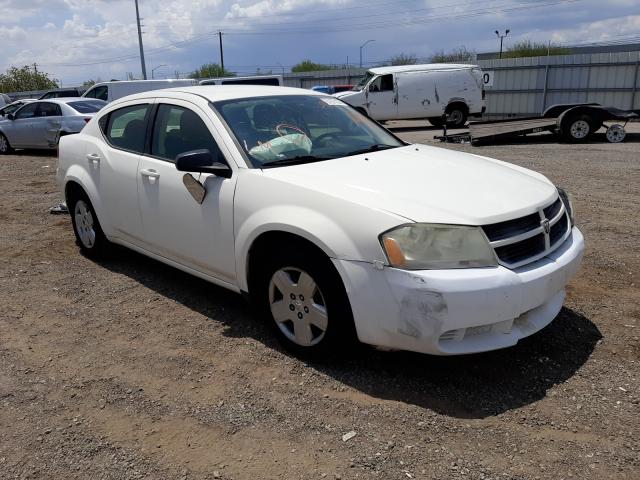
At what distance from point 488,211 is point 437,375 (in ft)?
3.39

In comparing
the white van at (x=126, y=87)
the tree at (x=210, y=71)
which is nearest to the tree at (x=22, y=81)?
the tree at (x=210, y=71)

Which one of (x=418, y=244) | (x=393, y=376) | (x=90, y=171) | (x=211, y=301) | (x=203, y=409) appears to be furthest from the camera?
(x=90, y=171)

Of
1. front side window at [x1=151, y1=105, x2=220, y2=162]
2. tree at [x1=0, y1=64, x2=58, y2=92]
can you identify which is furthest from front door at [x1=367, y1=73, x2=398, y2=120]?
tree at [x1=0, y1=64, x2=58, y2=92]

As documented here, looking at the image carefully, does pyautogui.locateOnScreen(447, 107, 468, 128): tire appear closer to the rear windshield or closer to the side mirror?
the rear windshield

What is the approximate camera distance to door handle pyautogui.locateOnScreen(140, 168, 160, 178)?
4234mm

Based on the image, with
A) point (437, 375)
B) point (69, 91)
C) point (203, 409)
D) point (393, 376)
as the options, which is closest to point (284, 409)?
point (203, 409)

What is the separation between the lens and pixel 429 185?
3289 millimetres

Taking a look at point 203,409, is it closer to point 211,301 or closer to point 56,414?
point 56,414

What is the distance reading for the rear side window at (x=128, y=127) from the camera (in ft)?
15.1

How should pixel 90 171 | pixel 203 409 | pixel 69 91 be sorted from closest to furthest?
pixel 203 409, pixel 90 171, pixel 69 91

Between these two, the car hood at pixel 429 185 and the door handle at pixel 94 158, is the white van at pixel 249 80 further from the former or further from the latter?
the car hood at pixel 429 185

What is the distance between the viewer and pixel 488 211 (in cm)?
299

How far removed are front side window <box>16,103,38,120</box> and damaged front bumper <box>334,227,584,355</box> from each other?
14.6 meters

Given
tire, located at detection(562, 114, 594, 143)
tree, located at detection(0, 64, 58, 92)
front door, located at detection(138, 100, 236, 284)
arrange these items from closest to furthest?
front door, located at detection(138, 100, 236, 284)
tire, located at detection(562, 114, 594, 143)
tree, located at detection(0, 64, 58, 92)
